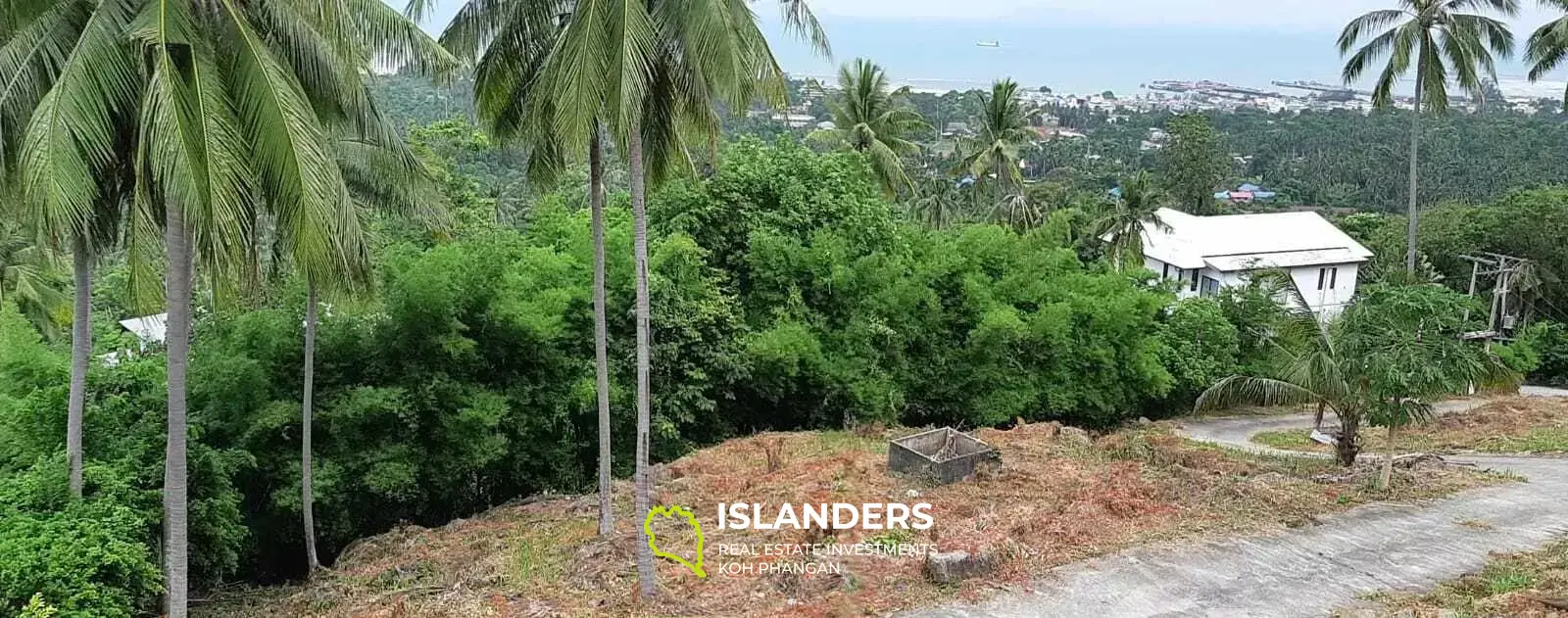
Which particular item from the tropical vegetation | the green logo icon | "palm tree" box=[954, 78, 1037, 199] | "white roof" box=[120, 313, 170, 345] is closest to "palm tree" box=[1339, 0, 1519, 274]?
the tropical vegetation

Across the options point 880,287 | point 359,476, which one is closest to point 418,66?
point 359,476

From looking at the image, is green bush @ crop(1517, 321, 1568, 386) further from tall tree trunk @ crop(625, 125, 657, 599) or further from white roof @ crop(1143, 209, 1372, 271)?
tall tree trunk @ crop(625, 125, 657, 599)

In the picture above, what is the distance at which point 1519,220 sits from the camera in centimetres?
3156

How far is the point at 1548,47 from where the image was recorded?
2453 cm

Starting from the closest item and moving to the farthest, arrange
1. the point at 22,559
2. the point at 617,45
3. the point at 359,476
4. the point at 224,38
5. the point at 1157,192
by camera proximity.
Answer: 1. the point at 224,38
2. the point at 617,45
3. the point at 22,559
4. the point at 359,476
5. the point at 1157,192

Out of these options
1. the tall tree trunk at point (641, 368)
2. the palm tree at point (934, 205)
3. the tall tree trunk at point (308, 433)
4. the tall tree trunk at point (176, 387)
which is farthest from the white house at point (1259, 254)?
the tall tree trunk at point (176, 387)

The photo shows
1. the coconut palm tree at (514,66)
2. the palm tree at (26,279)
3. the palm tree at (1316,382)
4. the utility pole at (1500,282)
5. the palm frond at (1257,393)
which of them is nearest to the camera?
the coconut palm tree at (514,66)

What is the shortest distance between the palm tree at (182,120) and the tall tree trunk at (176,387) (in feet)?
0.04

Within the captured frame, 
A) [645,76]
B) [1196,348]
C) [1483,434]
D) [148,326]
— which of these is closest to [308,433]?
[645,76]

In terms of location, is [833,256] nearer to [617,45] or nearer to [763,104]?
[763,104]

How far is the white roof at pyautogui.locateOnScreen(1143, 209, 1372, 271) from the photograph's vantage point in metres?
33.4

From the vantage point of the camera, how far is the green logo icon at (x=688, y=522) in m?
9.71

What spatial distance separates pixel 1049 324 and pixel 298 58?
1455cm

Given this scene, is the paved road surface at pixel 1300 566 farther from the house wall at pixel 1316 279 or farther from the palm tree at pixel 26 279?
the palm tree at pixel 26 279
